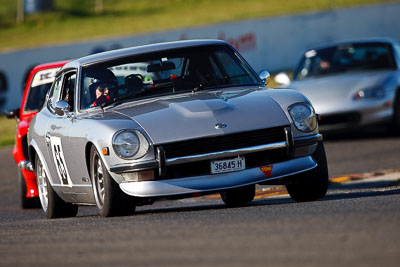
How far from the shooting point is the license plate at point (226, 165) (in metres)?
7.82

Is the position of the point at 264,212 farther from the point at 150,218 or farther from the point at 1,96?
the point at 1,96

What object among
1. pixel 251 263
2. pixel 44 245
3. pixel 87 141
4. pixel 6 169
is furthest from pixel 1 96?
pixel 251 263

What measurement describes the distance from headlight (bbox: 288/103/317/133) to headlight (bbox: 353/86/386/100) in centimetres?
760

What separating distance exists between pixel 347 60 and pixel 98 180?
939 centimetres

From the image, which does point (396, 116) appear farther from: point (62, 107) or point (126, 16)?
point (126, 16)

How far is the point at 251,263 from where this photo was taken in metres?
5.05

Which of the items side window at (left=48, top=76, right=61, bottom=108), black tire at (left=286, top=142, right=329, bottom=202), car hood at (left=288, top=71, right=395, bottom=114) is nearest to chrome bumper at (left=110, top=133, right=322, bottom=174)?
black tire at (left=286, top=142, right=329, bottom=202)

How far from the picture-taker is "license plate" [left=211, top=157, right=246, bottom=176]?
782 centimetres

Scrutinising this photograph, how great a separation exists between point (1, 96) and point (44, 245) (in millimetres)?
18676

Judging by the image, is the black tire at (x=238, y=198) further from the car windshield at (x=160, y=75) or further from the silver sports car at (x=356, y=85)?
the silver sports car at (x=356, y=85)

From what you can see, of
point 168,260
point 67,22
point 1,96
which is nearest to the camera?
point 168,260

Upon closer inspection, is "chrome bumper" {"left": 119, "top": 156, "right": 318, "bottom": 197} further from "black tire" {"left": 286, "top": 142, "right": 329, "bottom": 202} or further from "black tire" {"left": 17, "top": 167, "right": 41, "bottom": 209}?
"black tire" {"left": 17, "top": 167, "right": 41, "bottom": 209}

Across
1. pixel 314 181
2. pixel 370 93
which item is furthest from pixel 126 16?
pixel 314 181

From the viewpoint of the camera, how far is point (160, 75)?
353 inches
